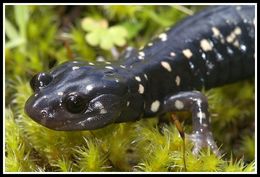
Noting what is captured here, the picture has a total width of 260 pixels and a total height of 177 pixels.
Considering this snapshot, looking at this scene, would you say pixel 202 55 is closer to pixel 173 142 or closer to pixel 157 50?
pixel 157 50

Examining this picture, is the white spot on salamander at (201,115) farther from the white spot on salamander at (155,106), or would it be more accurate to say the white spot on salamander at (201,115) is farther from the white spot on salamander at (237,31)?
the white spot on salamander at (237,31)

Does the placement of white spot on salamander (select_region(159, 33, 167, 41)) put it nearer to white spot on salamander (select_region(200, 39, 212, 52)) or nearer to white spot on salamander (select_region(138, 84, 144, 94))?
white spot on salamander (select_region(200, 39, 212, 52))

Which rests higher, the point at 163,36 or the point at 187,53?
the point at 163,36

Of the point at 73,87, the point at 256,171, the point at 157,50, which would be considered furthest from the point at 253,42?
the point at 73,87

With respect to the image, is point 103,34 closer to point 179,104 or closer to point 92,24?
point 92,24

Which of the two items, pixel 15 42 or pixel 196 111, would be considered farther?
pixel 15 42

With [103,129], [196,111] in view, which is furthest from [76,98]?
[196,111]
